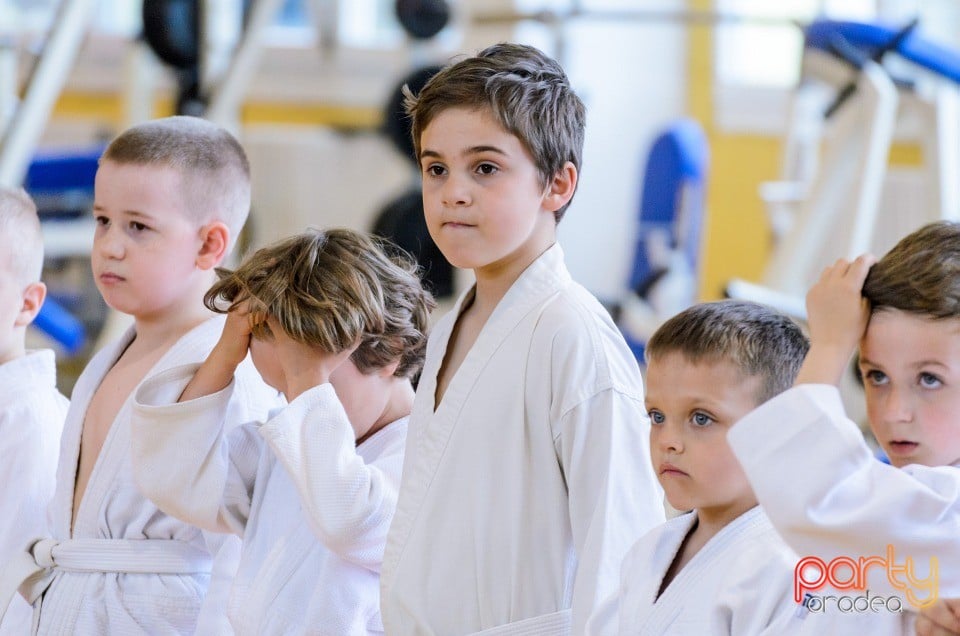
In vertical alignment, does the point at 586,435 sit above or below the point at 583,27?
below

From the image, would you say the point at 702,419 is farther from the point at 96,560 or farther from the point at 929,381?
the point at 96,560

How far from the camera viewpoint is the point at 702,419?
118 centimetres

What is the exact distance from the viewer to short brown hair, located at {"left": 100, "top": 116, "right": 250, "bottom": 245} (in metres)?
1.68

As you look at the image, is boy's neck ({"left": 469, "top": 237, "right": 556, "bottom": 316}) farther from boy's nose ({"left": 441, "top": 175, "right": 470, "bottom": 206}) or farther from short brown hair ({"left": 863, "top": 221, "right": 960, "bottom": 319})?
short brown hair ({"left": 863, "top": 221, "right": 960, "bottom": 319})

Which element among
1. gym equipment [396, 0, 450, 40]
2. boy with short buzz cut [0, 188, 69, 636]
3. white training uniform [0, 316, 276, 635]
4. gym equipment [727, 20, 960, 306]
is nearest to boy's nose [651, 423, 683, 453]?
white training uniform [0, 316, 276, 635]

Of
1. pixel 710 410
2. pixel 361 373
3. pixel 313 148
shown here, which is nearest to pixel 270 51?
pixel 313 148

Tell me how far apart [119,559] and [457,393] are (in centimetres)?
51

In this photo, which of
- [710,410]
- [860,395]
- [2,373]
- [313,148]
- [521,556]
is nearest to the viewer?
[710,410]

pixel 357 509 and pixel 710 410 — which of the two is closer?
pixel 710 410

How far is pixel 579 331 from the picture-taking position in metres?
1.31

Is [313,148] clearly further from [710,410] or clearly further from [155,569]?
[710,410]

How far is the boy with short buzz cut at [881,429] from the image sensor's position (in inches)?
40.6

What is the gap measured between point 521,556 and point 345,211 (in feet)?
15.2

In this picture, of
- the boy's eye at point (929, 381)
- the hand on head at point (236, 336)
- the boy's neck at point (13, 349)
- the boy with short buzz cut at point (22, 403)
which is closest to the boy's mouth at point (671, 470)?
the boy's eye at point (929, 381)
